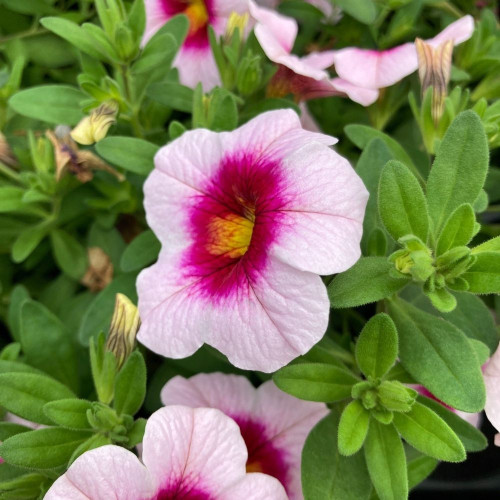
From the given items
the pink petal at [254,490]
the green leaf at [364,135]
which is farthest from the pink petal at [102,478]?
the green leaf at [364,135]

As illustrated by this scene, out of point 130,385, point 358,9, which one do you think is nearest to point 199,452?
point 130,385

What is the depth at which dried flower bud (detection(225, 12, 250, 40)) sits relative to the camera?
3.30 feet

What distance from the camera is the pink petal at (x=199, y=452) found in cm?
72

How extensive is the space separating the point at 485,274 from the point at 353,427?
0.24m

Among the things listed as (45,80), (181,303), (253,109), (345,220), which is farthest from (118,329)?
(45,80)

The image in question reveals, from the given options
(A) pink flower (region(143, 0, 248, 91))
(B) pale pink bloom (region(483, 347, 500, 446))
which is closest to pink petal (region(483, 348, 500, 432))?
(B) pale pink bloom (region(483, 347, 500, 446))

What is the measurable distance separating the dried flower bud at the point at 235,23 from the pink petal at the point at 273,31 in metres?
0.03

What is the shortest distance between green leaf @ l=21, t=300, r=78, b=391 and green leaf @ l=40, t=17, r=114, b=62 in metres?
0.40

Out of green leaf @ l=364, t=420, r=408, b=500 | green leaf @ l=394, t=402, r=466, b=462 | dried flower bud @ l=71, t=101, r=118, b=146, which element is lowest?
green leaf @ l=364, t=420, r=408, b=500

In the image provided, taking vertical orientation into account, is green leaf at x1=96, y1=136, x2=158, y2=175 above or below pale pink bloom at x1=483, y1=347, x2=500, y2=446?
above

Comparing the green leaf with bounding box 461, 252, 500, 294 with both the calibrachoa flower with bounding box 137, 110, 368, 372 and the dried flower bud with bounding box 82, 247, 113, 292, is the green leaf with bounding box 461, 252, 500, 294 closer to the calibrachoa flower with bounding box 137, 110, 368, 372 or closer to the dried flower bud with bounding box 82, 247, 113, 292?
the calibrachoa flower with bounding box 137, 110, 368, 372

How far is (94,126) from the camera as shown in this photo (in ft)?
2.90

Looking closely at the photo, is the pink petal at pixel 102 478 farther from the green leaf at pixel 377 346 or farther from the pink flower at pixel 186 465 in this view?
the green leaf at pixel 377 346

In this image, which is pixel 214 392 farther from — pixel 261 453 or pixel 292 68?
pixel 292 68
